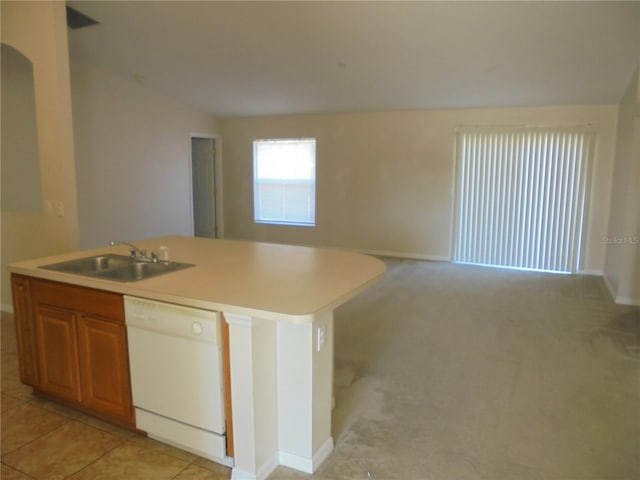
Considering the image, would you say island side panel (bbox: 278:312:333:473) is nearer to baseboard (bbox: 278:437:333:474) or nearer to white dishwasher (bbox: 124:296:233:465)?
baseboard (bbox: 278:437:333:474)

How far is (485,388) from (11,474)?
106 inches

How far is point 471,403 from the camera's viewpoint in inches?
112

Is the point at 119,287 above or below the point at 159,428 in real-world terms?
above

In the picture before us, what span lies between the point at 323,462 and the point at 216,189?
676 cm

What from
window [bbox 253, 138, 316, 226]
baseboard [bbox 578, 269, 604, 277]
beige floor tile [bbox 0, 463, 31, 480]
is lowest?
beige floor tile [bbox 0, 463, 31, 480]

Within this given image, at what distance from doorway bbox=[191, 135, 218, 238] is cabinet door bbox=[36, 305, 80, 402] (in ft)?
18.4

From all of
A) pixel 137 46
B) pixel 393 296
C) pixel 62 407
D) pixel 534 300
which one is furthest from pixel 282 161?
pixel 62 407

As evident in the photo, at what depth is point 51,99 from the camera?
12.0 ft

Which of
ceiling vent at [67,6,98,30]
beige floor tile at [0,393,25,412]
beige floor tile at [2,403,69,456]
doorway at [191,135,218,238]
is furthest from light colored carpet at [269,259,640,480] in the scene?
doorway at [191,135,218,238]

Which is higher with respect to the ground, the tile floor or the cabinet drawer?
the cabinet drawer

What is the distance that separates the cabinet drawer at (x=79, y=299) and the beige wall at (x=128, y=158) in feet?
11.7

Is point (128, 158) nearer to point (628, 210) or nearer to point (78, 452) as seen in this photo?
point (78, 452)

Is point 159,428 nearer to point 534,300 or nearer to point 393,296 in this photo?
point 393,296

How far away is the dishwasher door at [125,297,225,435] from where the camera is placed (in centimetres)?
210
